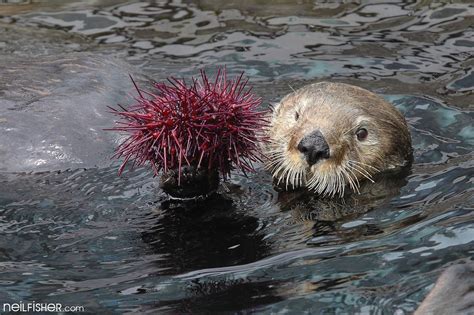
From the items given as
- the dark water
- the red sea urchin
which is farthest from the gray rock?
the red sea urchin

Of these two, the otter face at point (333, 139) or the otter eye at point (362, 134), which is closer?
the otter face at point (333, 139)

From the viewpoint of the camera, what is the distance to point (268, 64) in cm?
743

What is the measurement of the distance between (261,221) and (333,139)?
68cm

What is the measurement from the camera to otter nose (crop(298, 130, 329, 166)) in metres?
4.94

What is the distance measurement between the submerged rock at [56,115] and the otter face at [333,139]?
101 centimetres

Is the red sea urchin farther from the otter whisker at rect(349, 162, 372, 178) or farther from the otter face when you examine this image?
the otter whisker at rect(349, 162, 372, 178)

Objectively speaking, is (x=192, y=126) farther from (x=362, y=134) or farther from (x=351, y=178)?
(x=362, y=134)

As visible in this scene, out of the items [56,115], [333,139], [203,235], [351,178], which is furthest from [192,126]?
[56,115]

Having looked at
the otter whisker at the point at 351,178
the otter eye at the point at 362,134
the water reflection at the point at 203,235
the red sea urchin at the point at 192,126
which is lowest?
the water reflection at the point at 203,235

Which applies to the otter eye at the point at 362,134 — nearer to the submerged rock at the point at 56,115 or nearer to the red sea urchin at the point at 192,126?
the red sea urchin at the point at 192,126

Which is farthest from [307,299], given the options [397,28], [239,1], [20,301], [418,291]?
[239,1]

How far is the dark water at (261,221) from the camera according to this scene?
395 cm

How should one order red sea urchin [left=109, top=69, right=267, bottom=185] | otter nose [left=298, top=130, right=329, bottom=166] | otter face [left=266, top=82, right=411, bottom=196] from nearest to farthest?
1. red sea urchin [left=109, top=69, right=267, bottom=185]
2. otter nose [left=298, top=130, right=329, bottom=166]
3. otter face [left=266, top=82, right=411, bottom=196]

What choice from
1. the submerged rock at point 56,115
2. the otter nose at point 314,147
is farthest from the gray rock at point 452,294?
the submerged rock at point 56,115
